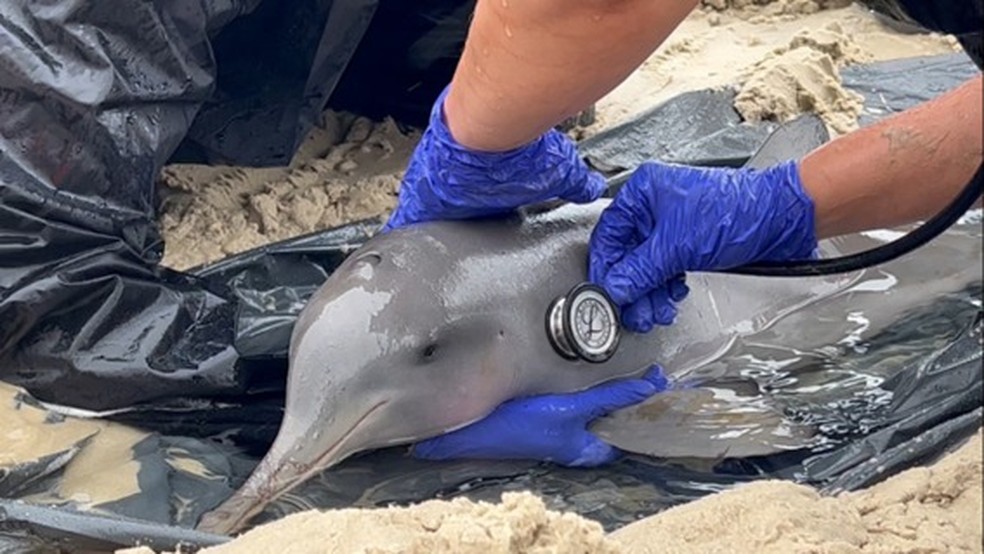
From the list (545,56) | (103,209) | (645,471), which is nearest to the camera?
(545,56)

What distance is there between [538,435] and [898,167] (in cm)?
96

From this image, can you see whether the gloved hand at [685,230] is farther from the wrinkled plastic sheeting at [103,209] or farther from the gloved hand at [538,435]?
the wrinkled plastic sheeting at [103,209]

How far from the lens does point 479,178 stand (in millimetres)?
2980

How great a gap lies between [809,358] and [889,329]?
24 centimetres

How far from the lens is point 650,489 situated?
2.88 metres

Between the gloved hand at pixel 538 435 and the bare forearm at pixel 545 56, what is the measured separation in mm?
653

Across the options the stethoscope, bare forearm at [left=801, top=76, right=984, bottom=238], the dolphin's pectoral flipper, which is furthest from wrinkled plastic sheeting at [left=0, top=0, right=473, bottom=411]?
bare forearm at [left=801, top=76, right=984, bottom=238]

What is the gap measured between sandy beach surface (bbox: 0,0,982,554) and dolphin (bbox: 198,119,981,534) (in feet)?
1.42

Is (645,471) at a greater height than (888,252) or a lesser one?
lesser

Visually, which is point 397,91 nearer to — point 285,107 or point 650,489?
point 285,107

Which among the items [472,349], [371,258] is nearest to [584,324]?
[472,349]

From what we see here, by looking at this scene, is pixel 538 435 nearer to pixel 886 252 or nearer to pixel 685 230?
pixel 685 230

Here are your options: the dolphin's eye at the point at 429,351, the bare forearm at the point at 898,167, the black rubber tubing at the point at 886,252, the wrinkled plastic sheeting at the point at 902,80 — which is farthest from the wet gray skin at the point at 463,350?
the wrinkled plastic sheeting at the point at 902,80

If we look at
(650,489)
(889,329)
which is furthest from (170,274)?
(889,329)
